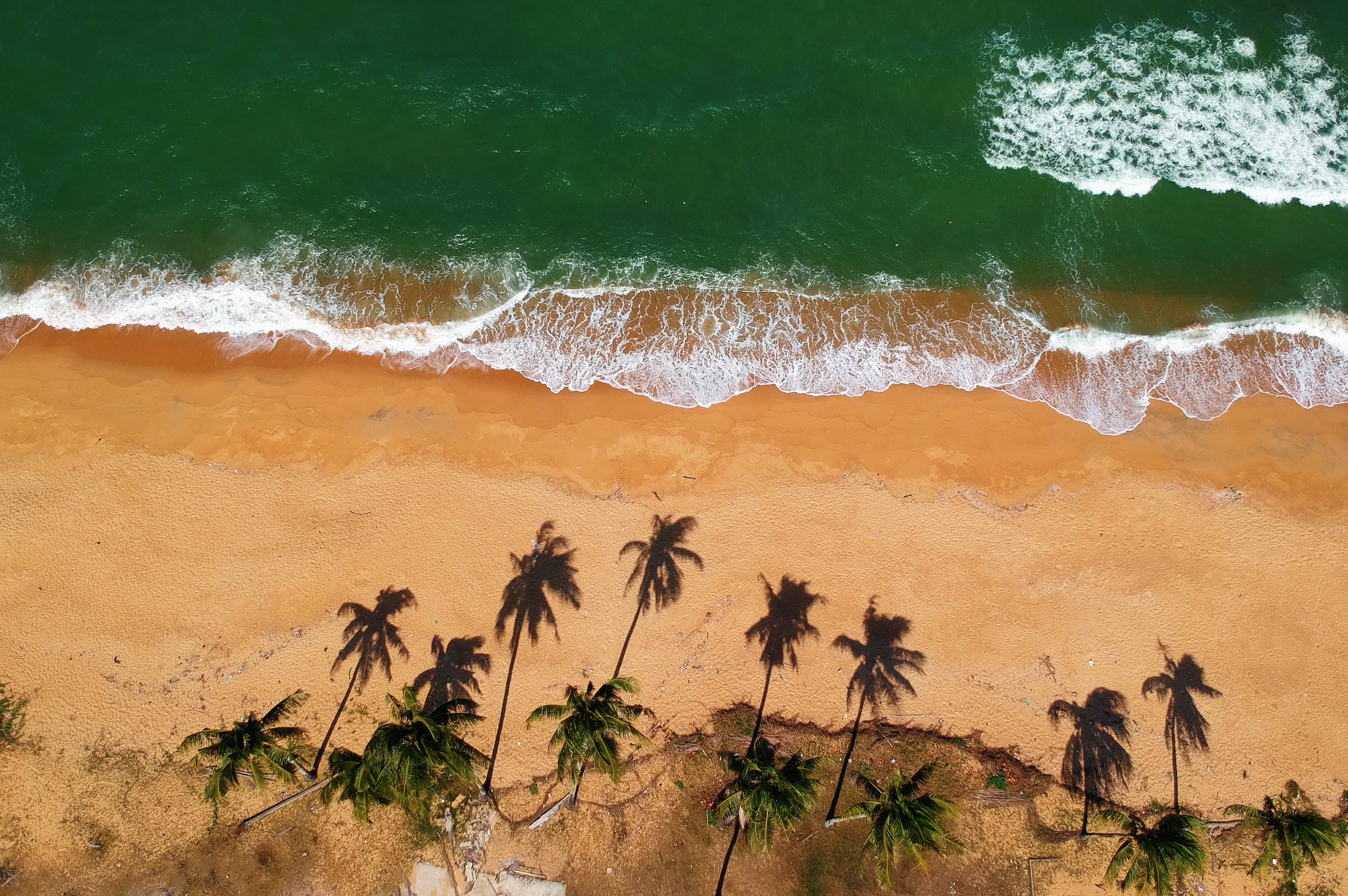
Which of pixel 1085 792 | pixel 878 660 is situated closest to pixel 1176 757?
pixel 1085 792

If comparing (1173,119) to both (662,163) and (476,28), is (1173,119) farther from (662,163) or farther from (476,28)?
(476,28)

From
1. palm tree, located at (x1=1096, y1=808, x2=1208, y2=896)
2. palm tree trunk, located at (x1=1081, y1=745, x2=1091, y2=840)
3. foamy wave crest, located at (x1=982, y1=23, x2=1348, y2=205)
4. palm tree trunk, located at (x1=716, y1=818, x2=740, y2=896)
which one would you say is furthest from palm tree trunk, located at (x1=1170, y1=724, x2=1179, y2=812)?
foamy wave crest, located at (x1=982, y1=23, x2=1348, y2=205)

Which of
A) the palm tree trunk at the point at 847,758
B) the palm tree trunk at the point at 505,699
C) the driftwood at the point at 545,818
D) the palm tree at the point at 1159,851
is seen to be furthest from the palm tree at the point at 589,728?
the palm tree at the point at 1159,851

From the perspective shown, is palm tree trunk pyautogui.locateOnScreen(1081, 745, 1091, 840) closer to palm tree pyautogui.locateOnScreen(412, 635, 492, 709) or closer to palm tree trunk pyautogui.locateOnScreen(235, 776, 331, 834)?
palm tree pyautogui.locateOnScreen(412, 635, 492, 709)

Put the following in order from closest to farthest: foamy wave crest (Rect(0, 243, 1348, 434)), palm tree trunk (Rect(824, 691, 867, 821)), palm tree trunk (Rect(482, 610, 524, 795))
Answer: palm tree trunk (Rect(824, 691, 867, 821)) < palm tree trunk (Rect(482, 610, 524, 795)) < foamy wave crest (Rect(0, 243, 1348, 434))

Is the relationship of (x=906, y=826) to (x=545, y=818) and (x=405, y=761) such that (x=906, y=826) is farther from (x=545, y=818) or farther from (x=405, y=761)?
(x=405, y=761)

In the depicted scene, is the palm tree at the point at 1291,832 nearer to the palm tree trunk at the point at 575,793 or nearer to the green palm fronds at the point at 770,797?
the green palm fronds at the point at 770,797

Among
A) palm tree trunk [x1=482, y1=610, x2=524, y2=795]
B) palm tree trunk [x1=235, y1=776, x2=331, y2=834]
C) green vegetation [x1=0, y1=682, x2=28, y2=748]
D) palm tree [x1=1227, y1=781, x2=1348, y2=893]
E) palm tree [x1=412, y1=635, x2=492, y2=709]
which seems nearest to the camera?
palm tree [x1=1227, y1=781, x2=1348, y2=893]
